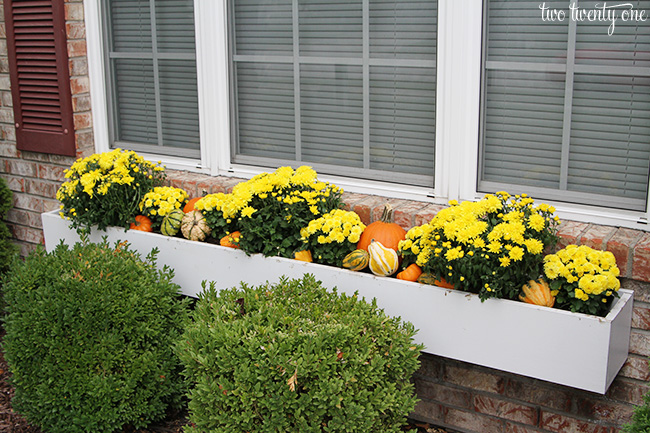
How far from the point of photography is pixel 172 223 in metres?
3.46

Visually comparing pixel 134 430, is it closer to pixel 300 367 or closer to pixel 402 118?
pixel 300 367

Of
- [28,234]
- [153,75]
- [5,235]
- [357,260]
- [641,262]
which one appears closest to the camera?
[641,262]

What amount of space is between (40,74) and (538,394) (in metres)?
3.17

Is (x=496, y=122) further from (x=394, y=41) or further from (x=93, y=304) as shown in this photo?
(x=93, y=304)

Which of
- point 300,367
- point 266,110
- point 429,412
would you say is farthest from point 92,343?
point 429,412

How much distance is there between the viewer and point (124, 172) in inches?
140

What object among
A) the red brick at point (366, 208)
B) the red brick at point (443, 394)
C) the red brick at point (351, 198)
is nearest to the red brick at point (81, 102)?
the red brick at point (351, 198)

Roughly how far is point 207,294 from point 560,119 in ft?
5.18

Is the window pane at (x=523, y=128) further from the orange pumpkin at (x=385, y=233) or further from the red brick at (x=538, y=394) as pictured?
the red brick at (x=538, y=394)

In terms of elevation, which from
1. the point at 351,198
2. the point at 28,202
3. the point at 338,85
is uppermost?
the point at 338,85

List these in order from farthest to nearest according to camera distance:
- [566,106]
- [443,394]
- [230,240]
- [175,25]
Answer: [175,25] → [230,240] → [443,394] → [566,106]

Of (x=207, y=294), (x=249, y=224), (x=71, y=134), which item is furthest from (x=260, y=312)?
(x=71, y=134)

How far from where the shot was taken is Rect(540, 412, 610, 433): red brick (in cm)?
280

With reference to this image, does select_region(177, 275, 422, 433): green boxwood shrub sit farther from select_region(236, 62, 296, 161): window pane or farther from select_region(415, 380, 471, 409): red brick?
select_region(236, 62, 296, 161): window pane
